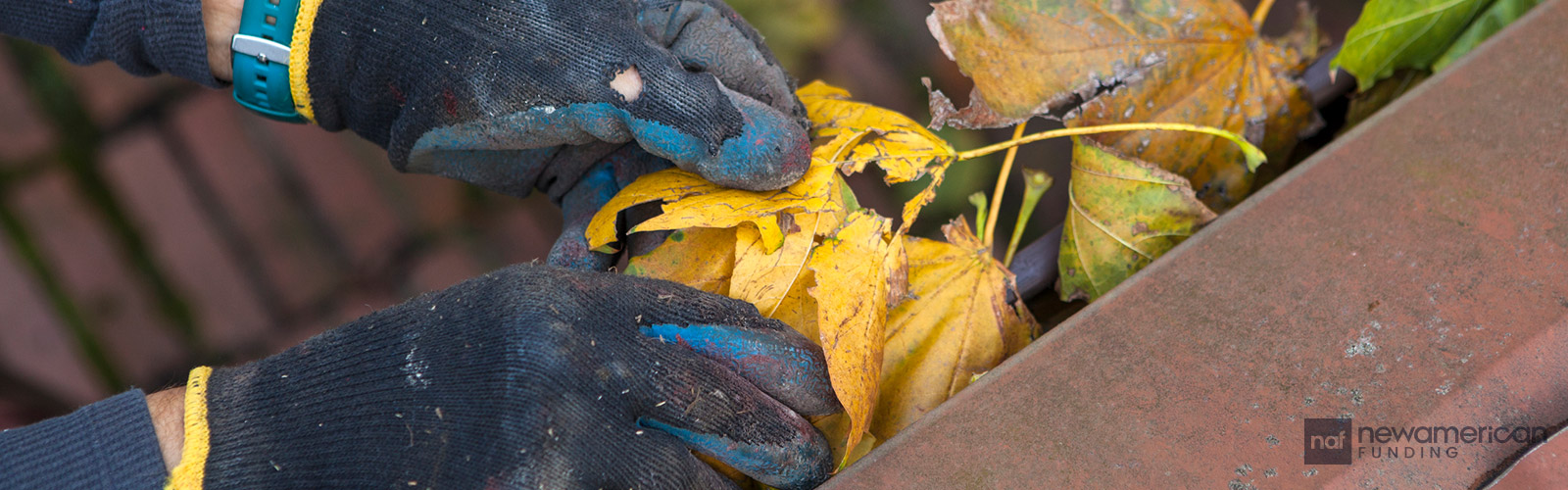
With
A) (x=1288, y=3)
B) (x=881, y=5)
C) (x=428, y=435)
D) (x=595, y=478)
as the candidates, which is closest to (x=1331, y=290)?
(x=595, y=478)

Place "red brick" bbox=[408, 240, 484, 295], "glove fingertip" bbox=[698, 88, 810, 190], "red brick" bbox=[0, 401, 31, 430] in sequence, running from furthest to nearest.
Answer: "red brick" bbox=[408, 240, 484, 295] → "red brick" bbox=[0, 401, 31, 430] → "glove fingertip" bbox=[698, 88, 810, 190]

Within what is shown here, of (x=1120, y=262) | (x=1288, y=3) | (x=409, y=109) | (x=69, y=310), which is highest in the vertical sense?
(x=409, y=109)

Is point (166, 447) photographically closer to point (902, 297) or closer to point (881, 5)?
point (902, 297)

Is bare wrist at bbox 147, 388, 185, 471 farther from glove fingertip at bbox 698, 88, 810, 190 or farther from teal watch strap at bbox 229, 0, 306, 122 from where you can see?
glove fingertip at bbox 698, 88, 810, 190

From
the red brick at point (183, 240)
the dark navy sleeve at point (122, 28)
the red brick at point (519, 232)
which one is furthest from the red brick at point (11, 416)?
the dark navy sleeve at point (122, 28)

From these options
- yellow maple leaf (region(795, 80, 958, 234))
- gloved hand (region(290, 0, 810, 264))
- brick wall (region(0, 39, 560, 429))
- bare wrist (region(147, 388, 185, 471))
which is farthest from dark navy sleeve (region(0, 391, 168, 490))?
brick wall (region(0, 39, 560, 429))

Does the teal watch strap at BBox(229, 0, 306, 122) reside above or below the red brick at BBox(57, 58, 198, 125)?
above

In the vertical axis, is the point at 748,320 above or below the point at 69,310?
above

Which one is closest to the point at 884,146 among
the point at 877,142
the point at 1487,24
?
the point at 877,142
